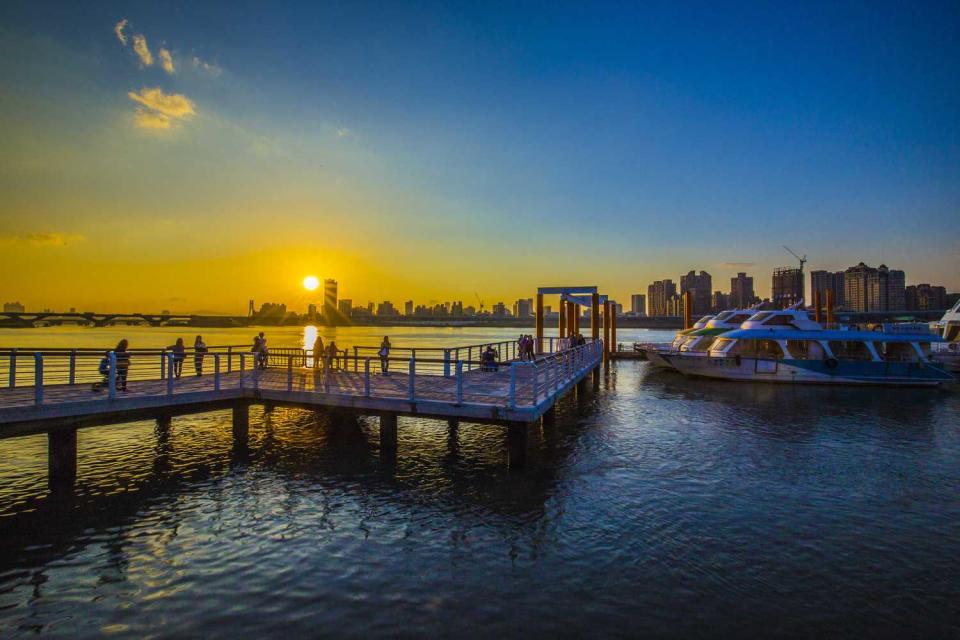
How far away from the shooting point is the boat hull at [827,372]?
36.5 meters

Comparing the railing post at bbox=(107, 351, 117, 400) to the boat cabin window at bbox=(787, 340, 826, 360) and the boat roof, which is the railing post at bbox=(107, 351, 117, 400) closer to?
the boat roof

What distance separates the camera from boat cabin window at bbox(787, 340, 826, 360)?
37.9 m

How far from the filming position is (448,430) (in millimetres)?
19984

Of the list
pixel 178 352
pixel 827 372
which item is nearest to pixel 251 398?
pixel 178 352

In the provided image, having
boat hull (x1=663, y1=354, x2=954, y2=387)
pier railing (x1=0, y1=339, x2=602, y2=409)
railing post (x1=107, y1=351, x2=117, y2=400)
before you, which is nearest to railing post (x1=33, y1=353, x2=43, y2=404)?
pier railing (x1=0, y1=339, x2=602, y2=409)

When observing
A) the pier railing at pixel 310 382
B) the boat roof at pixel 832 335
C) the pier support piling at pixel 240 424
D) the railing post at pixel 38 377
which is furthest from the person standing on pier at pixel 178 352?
the boat roof at pixel 832 335

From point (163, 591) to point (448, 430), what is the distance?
1228 centimetres

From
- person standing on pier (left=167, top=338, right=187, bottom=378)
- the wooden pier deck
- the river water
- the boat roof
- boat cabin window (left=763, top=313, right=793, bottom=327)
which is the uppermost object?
boat cabin window (left=763, top=313, right=793, bottom=327)

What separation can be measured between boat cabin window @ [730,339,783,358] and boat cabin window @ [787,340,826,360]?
98 cm

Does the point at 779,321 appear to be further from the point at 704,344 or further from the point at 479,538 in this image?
the point at 479,538

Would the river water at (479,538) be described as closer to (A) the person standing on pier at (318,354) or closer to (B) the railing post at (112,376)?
(B) the railing post at (112,376)

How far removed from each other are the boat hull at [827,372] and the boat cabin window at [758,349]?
1.82 ft

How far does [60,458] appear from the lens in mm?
13430

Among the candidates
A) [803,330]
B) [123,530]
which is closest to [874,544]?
[123,530]
